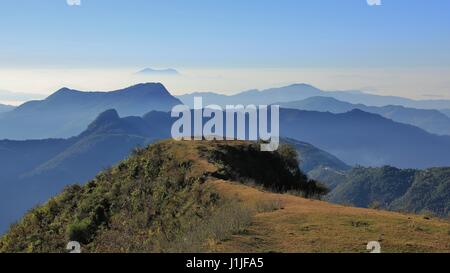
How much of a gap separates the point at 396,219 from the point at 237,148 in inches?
945

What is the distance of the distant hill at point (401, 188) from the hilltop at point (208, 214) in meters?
79.3

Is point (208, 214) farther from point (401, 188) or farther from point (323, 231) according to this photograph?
point (401, 188)

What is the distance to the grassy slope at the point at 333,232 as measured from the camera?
16.5 m

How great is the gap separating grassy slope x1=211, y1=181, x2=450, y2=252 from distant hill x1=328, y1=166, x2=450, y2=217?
94.1 metres

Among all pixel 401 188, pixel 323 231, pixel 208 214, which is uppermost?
pixel 323 231

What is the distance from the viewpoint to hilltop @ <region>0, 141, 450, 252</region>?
17.8 metres

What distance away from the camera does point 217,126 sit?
59.6 meters

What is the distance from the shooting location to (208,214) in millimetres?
26172

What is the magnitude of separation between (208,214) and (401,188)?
5927 inches

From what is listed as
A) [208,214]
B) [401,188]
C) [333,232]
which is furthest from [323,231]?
[401,188]

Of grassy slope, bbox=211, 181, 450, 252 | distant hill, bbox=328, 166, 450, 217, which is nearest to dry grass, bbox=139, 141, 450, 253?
grassy slope, bbox=211, 181, 450, 252

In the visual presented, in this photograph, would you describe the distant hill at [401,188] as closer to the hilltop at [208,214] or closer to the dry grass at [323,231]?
the hilltop at [208,214]

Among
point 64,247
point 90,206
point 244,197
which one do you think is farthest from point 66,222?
point 244,197
